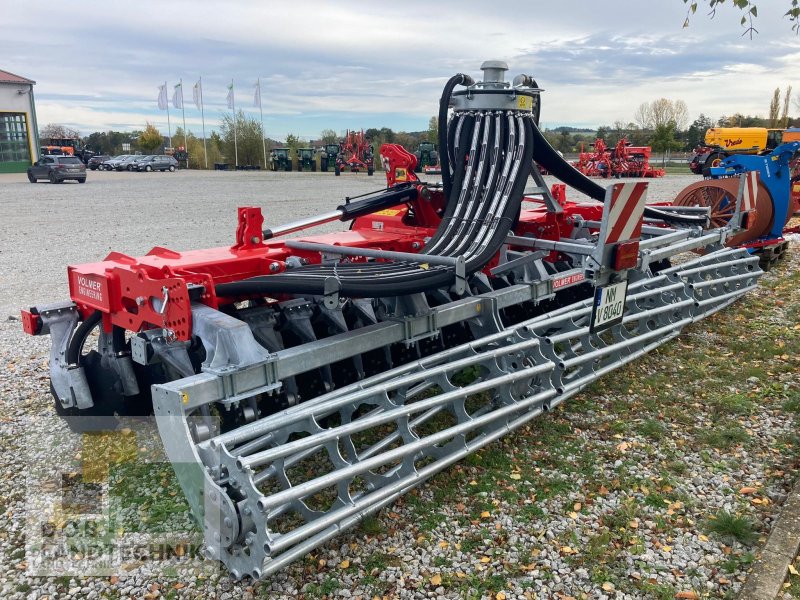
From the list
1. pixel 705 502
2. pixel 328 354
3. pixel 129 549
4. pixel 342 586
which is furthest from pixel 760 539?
pixel 129 549

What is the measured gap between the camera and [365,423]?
2713 millimetres

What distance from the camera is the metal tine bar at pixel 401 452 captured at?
233cm

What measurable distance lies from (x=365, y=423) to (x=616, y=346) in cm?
218

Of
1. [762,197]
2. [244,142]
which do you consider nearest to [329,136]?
[244,142]

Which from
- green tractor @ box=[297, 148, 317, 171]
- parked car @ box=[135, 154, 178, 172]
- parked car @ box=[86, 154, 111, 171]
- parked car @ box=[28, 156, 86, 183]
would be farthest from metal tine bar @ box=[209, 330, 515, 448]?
parked car @ box=[86, 154, 111, 171]

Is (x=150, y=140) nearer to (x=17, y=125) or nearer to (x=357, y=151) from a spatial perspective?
(x=17, y=125)

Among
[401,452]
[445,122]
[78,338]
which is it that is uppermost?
[445,122]

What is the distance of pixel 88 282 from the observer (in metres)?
3.51

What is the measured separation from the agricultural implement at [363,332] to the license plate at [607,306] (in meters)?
0.01

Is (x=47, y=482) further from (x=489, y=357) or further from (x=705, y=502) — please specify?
(x=705, y=502)

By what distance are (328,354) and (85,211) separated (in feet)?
46.5

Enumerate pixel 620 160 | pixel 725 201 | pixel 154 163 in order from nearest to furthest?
pixel 725 201 < pixel 620 160 < pixel 154 163

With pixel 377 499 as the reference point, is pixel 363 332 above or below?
above

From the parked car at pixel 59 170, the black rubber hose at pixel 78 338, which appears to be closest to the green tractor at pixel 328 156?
the parked car at pixel 59 170
